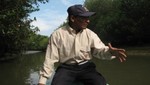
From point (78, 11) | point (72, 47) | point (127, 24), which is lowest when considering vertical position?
point (127, 24)

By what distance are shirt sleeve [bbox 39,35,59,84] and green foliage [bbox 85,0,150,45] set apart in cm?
4351

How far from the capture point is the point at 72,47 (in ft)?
15.5

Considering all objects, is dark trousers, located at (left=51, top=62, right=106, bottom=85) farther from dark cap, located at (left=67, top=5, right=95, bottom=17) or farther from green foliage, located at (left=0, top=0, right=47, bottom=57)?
green foliage, located at (left=0, top=0, right=47, bottom=57)

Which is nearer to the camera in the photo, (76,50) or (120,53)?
(120,53)

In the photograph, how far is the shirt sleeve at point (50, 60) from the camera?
14.7 ft

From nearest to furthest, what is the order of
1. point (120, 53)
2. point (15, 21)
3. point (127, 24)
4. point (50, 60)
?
point (120, 53)
point (50, 60)
point (15, 21)
point (127, 24)

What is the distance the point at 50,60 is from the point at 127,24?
157 feet

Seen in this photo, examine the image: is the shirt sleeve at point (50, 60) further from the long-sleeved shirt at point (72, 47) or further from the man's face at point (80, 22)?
the man's face at point (80, 22)

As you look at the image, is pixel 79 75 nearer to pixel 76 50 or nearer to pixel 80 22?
pixel 76 50

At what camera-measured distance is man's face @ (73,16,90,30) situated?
15.4 ft

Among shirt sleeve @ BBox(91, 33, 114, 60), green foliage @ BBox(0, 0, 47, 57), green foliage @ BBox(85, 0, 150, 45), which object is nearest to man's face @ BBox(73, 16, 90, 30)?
shirt sleeve @ BBox(91, 33, 114, 60)

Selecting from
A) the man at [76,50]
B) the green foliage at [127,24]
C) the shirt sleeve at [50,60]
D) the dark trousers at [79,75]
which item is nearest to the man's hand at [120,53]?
the man at [76,50]

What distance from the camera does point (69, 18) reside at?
4.82 meters

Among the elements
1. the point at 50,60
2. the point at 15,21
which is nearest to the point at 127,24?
the point at 15,21
